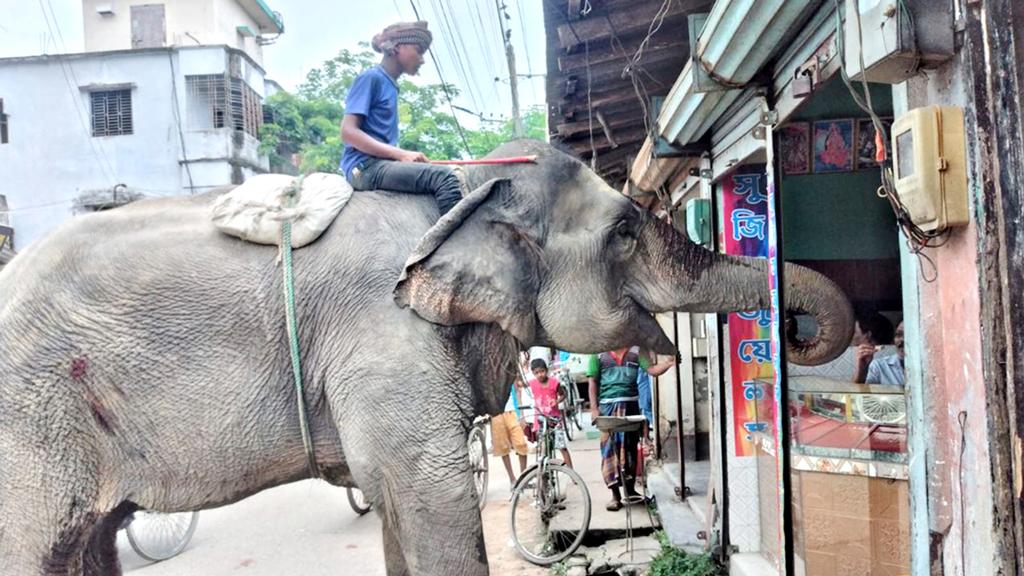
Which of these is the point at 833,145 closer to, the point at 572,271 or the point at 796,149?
the point at 796,149

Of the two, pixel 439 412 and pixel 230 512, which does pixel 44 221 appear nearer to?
pixel 230 512

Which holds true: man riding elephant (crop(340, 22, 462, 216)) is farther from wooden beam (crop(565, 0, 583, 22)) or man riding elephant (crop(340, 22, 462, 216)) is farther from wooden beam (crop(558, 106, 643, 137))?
wooden beam (crop(558, 106, 643, 137))

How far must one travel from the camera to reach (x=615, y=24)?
177 inches

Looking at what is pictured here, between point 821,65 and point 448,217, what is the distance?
1.43 metres

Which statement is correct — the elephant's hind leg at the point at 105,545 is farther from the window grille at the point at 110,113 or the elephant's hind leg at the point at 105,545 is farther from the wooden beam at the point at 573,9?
the window grille at the point at 110,113

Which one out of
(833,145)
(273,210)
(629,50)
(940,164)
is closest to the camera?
(940,164)

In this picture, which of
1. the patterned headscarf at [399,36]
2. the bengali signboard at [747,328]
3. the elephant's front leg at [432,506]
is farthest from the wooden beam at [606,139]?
the elephant's front leg at [432,506]

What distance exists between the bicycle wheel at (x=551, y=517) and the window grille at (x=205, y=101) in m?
16.5

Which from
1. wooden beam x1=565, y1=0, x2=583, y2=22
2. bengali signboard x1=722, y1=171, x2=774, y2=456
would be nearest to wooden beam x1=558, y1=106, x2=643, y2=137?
bengali signboard x1=722, y1=171, x2=774, y2=456

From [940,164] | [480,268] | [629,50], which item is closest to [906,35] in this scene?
[940,164]

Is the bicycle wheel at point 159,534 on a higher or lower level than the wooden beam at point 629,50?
lower

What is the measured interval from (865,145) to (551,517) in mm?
4267

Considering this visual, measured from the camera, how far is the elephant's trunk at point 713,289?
278 cm

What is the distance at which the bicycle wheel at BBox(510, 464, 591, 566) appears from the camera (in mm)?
6891
